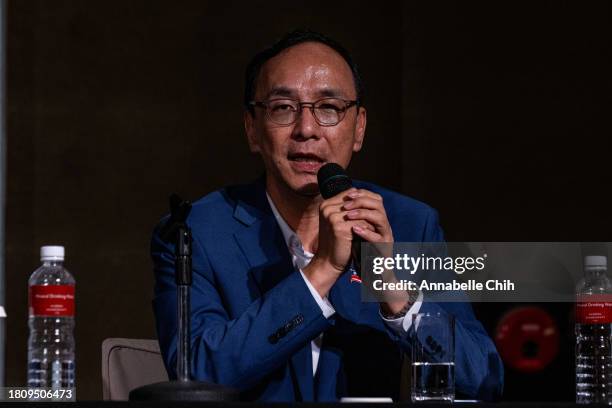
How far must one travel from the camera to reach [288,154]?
241 cm

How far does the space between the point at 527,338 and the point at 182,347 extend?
1265mm

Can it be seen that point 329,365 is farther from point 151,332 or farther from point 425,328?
point 151,332

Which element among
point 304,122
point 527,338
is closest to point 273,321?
point 304,122

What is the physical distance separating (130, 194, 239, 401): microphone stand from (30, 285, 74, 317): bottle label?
0.19 meters

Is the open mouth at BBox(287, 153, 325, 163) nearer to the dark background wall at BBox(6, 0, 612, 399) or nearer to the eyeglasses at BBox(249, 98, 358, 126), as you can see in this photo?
the eyeglasses at BBox(249, 98, 358, 126)

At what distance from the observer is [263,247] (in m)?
2.44

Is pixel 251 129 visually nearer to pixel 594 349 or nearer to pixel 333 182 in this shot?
pixel 333 182

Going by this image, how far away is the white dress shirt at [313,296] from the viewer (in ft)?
7.10

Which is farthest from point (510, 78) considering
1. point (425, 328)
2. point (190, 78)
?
point (425, 328)

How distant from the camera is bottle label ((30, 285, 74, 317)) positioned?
1883 mm

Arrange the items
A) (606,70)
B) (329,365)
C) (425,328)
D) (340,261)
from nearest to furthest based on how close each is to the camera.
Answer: (425,328), (340,261), (329,365), (606,70)

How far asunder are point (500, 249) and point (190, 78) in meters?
1.22

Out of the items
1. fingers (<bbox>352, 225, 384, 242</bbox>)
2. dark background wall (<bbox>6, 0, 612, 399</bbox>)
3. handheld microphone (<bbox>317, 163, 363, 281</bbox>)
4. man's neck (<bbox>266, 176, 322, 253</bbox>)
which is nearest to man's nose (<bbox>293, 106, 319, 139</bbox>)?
man's neck (<bbox>266, 176, 322, 253</bbox>)

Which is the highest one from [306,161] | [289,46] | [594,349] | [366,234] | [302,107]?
[289,46]
